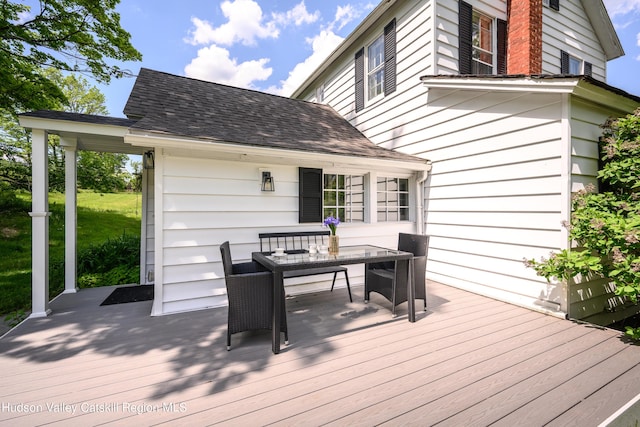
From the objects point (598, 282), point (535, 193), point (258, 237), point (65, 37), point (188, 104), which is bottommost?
point (598, 282)

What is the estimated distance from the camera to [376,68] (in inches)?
263

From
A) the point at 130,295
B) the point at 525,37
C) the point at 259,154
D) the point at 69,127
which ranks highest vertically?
the point at 525,37

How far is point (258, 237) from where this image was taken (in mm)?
4238

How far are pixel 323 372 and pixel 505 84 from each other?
428 cm

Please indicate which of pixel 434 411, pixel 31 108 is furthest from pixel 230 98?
pixel 434 411

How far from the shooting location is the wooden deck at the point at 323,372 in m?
1.84

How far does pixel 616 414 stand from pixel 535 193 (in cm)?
264

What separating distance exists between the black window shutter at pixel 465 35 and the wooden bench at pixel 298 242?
14.2ft

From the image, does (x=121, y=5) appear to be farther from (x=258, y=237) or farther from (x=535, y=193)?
(x=535, y=193)

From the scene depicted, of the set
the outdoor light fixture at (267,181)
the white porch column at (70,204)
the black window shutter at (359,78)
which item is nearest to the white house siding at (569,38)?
the black window shutter at (359,78)

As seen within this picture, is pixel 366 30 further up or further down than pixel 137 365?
further up

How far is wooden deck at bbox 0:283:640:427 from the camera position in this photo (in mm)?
1843

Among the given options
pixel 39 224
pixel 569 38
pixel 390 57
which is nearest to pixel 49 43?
pixel 39 224

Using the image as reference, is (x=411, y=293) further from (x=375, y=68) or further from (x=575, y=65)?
(x=575, y=65)
